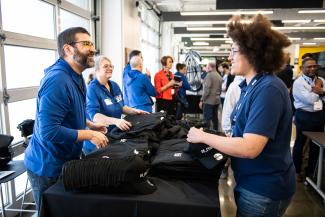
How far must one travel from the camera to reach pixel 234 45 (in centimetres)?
117

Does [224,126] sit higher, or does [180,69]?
[180,69]

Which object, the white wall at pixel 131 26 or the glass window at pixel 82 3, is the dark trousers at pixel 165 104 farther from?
the glass window at pixel 82 3

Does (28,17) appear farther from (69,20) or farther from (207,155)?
(207,155)

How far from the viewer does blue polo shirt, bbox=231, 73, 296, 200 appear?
1022mm

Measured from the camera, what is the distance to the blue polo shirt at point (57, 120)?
4.19 feet

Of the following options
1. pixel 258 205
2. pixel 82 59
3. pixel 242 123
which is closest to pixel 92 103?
pixel 82 59

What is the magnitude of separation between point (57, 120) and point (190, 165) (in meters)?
0.64

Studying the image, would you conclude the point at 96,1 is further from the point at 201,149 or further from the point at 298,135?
the point at 201,149

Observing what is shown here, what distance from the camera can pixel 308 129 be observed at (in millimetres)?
3445

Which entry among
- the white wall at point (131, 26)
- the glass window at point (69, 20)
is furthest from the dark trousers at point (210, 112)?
the glass window at point (69, 20)

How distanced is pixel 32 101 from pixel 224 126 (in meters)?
1.98

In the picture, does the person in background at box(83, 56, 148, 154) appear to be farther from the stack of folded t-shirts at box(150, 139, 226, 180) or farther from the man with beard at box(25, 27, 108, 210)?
the stack of folded t-shirts at box(150, 139, 226, 180)

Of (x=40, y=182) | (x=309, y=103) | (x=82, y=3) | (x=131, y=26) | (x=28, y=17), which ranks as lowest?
(x=40, y=182)

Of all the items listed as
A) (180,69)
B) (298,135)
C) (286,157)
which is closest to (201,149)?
(286,157)
